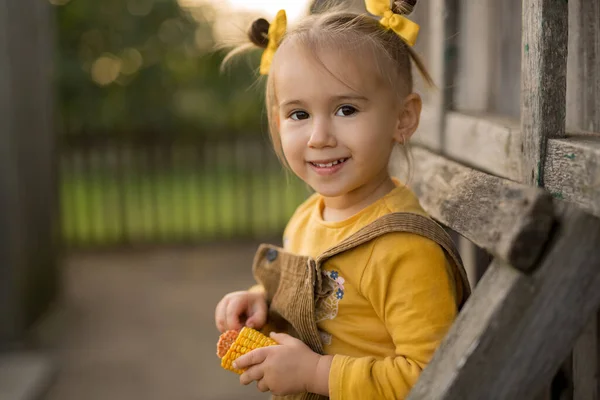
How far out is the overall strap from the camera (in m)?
1.43

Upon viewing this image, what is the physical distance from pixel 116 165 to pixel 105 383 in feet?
16.1

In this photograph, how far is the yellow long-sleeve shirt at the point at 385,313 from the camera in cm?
137

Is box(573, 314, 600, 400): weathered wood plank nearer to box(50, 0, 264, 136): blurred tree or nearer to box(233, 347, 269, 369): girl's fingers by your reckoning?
box(233, 347, 269, 369): girl's fingers

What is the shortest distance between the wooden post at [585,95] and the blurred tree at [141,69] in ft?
42.6

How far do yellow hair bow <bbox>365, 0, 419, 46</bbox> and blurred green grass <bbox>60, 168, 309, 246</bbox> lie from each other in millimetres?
7285

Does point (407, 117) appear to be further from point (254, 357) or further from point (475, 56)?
point (475, 56)

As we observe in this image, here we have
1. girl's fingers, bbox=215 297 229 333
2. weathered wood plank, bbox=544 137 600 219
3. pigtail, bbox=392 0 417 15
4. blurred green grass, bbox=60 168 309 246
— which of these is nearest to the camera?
weathered wood plank, bbox=544 137 600 219

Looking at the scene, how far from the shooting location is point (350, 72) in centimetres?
→ 153

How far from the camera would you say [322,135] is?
154 cm

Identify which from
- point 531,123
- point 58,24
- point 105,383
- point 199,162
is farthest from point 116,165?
point 531,123

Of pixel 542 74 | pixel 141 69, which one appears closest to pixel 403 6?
pixel 542 74

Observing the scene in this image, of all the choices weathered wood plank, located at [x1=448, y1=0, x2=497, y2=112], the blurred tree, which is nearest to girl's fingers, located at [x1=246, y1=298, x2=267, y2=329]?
weathered wood plank, located at [x1=448, y1=0, x2=497, y2=112]

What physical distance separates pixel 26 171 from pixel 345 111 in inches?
169

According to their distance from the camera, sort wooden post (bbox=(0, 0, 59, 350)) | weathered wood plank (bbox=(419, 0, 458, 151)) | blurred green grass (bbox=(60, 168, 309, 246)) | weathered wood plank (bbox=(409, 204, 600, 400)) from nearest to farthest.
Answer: weathered wood plank (bbox=(409, 204, 600, 400))
weathered wood plank (bbox=(419, 0, 458, 151))
wooden post (bbox=(0, 0, 59, 350))
blurred green grass (bbox=(60, 168, 309, 246))
